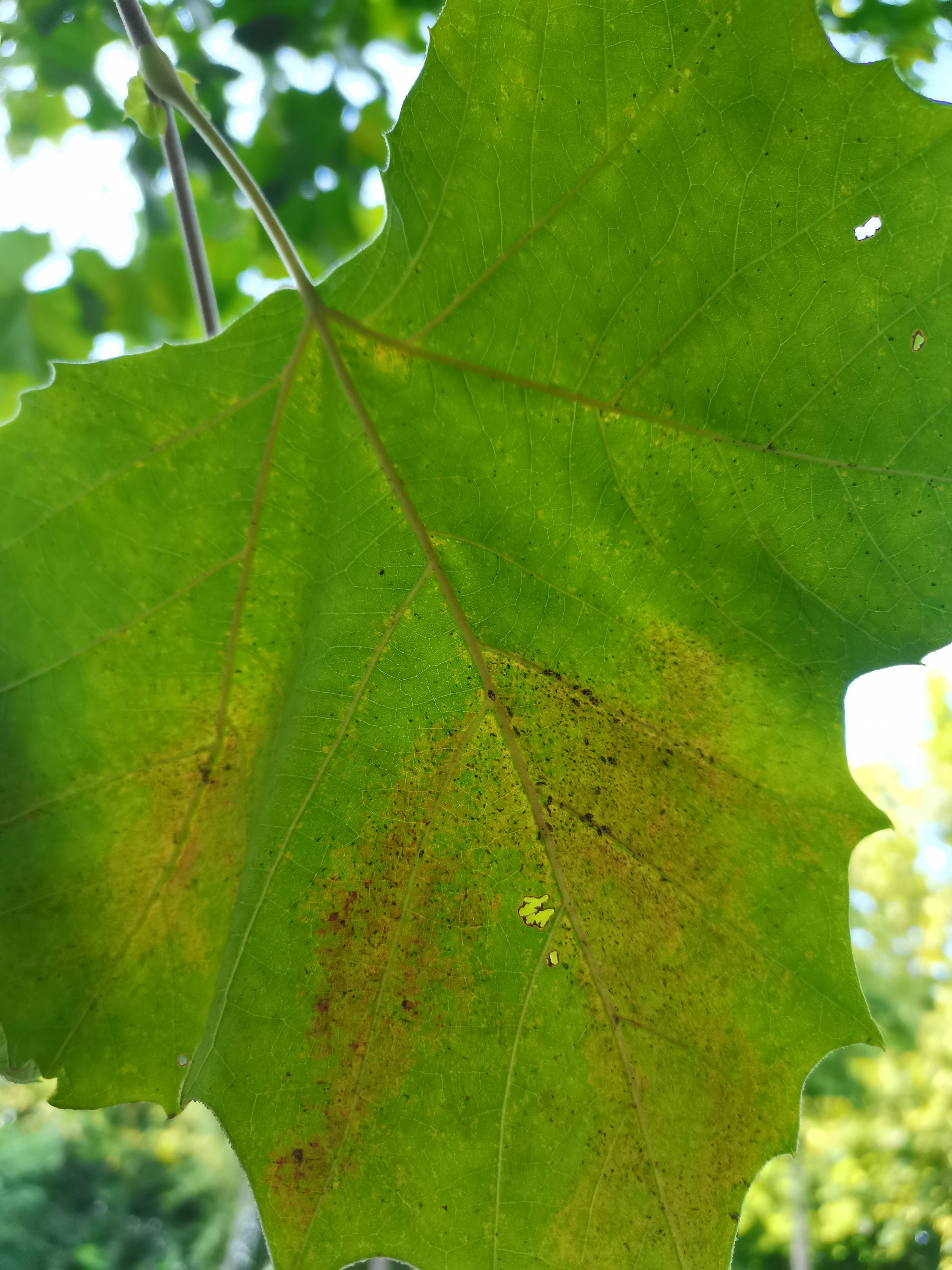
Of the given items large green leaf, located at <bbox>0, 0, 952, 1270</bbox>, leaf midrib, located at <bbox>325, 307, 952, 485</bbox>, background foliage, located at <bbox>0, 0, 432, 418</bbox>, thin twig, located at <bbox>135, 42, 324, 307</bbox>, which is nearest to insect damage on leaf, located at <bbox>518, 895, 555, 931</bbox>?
large green leaf, located at <bbox>0, 0, 952, 1270</bbox>

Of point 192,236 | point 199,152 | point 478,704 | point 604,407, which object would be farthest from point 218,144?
point 199,152

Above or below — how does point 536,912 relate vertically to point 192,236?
below

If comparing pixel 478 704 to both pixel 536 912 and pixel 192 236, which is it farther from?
pixel 192 236

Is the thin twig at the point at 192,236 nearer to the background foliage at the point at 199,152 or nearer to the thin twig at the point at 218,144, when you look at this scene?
the thin twig at the point at 218,144

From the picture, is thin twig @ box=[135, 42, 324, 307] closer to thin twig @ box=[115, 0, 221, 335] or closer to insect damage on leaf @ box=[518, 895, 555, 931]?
thin twig @ box=[115, 0, 221, 335]

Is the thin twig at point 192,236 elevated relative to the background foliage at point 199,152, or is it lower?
lower

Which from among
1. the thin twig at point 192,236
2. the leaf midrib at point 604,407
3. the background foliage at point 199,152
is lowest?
the leaf midrib at point 604,407

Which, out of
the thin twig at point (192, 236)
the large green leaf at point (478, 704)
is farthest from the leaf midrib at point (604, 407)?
the thin twig at point (192, 236)

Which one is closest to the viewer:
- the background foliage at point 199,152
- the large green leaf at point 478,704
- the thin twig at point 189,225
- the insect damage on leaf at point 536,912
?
the large green leaf at point 478,704

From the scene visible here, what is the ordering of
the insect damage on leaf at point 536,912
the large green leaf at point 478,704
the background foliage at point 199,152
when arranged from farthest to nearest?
the background foliage at point 199,152 < the insect damage on leaf at point 536,912 < the large green leaf at point 478,704

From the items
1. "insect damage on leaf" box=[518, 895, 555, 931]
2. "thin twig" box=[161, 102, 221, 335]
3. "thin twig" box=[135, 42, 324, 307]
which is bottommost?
"insect damage on leaf" box=[518, 895, 555, 931]
